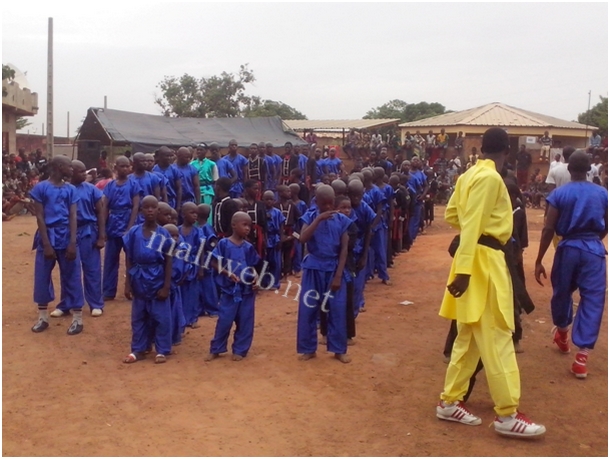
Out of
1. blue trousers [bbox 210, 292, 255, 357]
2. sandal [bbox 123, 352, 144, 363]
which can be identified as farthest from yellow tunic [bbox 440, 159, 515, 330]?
sandal [bbox 123, 352, 144, 363]

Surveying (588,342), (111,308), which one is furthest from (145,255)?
(588,342)

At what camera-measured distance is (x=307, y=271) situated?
6023 mm

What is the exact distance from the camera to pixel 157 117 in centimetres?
2153

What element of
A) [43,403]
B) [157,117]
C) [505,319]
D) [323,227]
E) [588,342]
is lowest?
[43,403]

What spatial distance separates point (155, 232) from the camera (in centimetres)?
607

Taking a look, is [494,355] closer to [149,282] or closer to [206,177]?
[149,282]

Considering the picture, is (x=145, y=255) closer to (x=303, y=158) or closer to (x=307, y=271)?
(x=307, y=271)

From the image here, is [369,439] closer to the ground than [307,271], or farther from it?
closer to the ground

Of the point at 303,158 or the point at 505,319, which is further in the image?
the point at 303,158

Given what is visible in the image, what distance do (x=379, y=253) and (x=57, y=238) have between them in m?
4.15

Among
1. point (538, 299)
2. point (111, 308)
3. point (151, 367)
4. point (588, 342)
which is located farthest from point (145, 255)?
point (538, 299)

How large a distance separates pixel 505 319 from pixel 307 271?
2.13m

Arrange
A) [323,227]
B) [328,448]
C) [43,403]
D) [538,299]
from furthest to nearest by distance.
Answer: [538,299], [323,227], [43,403], [328,448]

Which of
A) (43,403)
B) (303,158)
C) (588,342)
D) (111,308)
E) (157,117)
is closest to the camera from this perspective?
(43,403)
